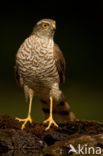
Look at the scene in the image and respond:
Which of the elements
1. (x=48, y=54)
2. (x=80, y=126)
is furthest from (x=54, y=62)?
(x=80, y=126)

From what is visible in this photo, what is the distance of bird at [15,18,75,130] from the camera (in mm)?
7043

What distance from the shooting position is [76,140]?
6441 mm

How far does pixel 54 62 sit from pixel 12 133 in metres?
0.81

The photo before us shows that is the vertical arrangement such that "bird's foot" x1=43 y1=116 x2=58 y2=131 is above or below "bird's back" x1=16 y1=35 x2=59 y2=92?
below

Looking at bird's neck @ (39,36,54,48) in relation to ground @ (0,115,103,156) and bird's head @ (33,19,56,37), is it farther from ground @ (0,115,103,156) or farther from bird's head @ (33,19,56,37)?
ground @ (0,115,103,156)

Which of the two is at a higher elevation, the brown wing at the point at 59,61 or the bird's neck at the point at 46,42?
the bird's neck at the point at 46,42

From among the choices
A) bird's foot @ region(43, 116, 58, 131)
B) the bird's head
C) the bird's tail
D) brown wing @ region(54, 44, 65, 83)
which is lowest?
the bird's tail

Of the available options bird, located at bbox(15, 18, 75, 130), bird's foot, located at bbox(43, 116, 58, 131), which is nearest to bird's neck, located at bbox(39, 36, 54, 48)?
bird, located at bbox(15, 18, 75, 130)

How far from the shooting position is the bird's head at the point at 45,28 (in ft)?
23.5

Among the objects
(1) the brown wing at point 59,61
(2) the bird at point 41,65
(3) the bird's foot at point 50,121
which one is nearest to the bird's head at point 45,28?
(2) the bird at point 41,65

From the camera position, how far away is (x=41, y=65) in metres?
7.03

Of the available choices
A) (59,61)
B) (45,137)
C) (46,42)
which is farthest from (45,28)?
(45,137)

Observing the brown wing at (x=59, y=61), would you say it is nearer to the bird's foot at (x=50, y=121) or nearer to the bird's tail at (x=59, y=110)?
the bird's tail at (x=59, y=110)

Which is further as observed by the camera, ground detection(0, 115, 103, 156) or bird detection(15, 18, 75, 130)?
bird detection(15, 18, 75, 130)
